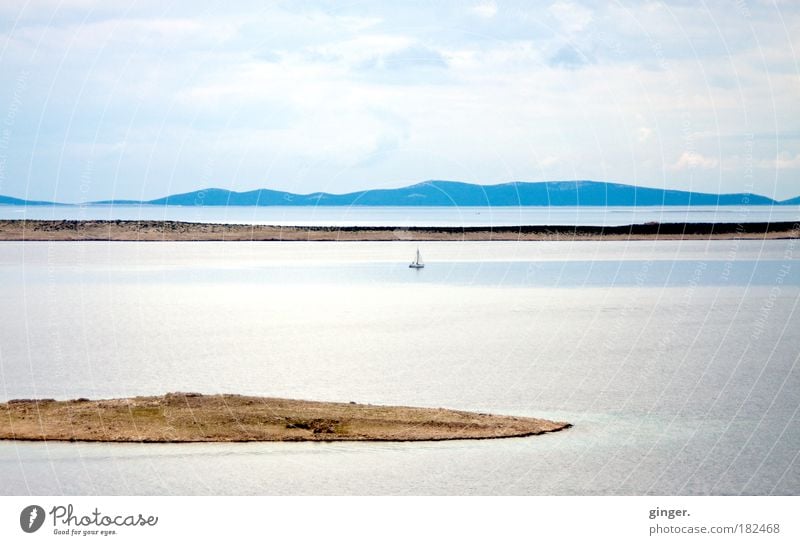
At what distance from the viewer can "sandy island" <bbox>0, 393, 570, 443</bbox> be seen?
118 feet

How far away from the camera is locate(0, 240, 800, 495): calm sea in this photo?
32.5 m

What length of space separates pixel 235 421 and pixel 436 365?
62.2ft

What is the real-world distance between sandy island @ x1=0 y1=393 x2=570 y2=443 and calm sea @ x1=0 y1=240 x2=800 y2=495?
33.4 inches

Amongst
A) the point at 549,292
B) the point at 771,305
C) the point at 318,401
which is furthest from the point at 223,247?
the point at 318,401

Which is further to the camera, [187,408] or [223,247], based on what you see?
[223,247]

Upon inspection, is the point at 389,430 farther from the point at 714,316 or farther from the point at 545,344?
the point at 714,316

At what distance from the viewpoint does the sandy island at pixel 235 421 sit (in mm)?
35875

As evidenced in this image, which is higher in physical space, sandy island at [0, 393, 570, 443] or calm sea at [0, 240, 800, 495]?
sandy island at [0, 393, 570, 443]

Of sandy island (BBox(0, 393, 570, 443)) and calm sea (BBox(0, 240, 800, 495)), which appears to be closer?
calm sea (BBox(0, 240, 800, 495))

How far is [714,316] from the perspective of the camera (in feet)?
257

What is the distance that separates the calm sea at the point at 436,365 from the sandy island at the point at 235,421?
849 mm

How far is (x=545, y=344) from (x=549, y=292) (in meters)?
36.8

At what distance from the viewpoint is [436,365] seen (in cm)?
5444

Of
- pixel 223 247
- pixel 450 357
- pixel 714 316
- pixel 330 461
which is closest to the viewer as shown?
pixel 330 461
